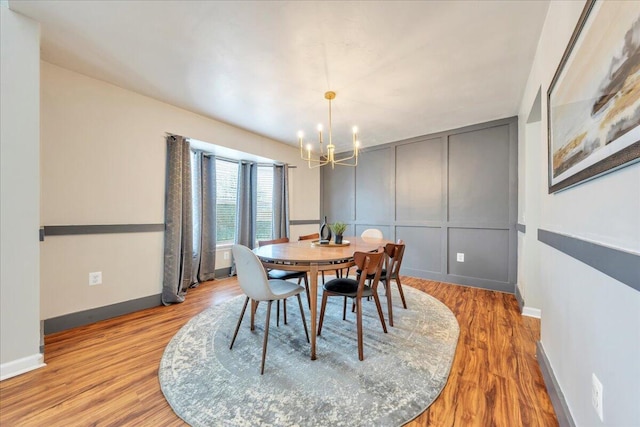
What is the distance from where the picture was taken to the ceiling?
156 cm

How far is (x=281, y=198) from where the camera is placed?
4570 millimetres

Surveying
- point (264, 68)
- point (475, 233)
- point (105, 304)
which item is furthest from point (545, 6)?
point (105, 304)

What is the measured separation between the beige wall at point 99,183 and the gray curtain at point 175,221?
80mm

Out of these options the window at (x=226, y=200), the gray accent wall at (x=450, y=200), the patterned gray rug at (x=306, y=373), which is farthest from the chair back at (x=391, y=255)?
the window at (x=226, y=200)

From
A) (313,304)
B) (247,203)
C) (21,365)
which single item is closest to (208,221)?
(247,203)

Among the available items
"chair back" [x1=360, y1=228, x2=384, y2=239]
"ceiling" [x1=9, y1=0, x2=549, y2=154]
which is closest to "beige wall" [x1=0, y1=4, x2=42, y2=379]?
"ceiling" [x1=9, y1=0, x2=549, y2=154]

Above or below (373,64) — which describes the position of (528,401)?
below

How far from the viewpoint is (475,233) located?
355cm

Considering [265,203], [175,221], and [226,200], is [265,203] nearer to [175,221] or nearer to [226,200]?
[226,200]

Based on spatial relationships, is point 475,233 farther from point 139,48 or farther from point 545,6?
point 139,48

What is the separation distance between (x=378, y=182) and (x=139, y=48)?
3717 millimetres

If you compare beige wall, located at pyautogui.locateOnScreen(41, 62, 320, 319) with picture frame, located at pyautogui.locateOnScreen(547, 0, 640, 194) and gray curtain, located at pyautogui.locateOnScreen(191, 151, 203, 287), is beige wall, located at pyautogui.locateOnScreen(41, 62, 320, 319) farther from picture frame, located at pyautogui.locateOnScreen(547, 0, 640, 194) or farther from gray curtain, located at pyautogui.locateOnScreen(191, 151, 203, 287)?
picture frame, located at pyautogui.locateOnScreen(547, 0, 640, 194)

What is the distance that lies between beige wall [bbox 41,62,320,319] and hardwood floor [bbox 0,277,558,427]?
40 cm

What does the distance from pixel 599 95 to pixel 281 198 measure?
410cm
